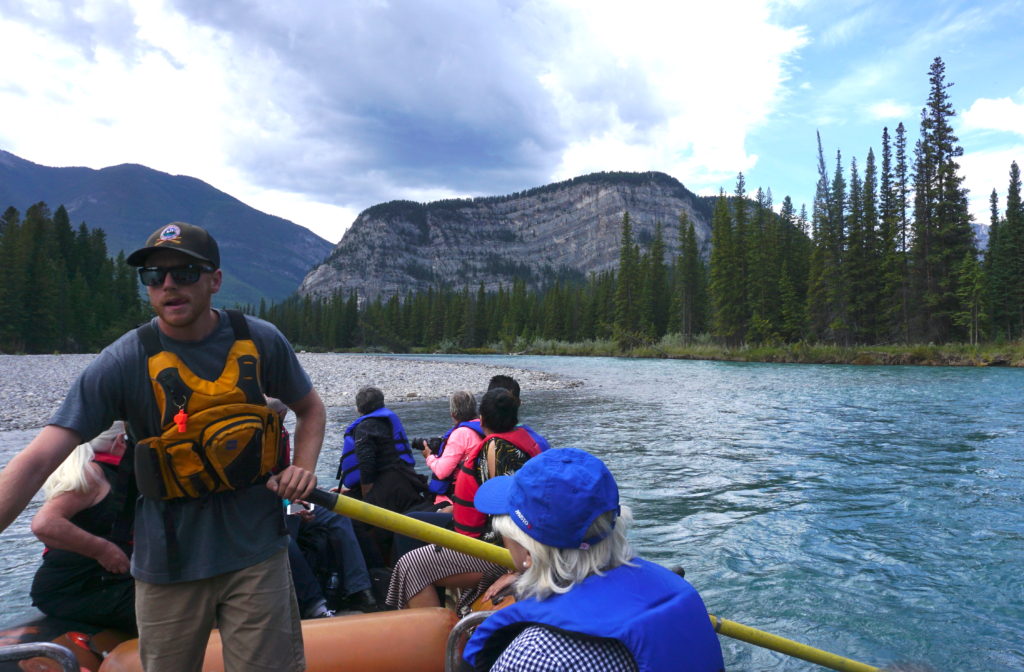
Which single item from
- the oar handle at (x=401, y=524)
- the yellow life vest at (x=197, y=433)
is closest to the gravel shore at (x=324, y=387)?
the yellow life vest at (x=197, y=433)

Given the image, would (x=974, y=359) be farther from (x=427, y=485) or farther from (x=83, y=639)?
(x=83, y=639)

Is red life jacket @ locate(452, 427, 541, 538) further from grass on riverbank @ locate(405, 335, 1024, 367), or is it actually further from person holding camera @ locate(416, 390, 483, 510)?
grass on riverbank @ locate(405, 335, 1024, 367)

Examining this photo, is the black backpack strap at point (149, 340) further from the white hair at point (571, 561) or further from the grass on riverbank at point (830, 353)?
the grass on riverbank at point (830, 353)

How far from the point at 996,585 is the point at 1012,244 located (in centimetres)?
6501

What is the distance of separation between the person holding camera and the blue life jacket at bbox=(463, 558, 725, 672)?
3088 millimetres

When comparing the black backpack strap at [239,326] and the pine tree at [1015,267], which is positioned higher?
the pine tree at [1015,267]

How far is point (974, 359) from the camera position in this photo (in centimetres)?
3438

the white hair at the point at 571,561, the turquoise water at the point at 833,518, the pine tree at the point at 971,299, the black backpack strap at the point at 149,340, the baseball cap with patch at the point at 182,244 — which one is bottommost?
the turquoise water at the point at 833,518

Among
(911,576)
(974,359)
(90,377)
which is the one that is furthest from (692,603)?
(974,359)

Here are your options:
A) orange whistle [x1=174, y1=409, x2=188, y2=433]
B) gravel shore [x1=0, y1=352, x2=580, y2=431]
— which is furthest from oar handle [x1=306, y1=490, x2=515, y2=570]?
gravel shore [x1=0, y1=352, x2=580, y2=431]

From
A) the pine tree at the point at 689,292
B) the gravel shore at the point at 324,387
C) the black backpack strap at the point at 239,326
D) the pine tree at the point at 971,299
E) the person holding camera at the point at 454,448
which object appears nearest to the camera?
the black backpack strap at the point at 239,326

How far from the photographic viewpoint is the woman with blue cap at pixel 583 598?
5.41 ft

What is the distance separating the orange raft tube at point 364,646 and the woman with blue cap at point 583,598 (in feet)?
4.71

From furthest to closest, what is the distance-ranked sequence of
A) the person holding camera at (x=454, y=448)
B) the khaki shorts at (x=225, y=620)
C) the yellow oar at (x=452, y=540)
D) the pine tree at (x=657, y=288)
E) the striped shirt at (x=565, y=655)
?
the pine tree at (x=657, y=288)
the person holding camera at (x=454, y=448)
the yellow oar at (x=452, y=540)
the khaki shorts at (x=225, y=620)
the striped shirt at (x=565, y=655)
